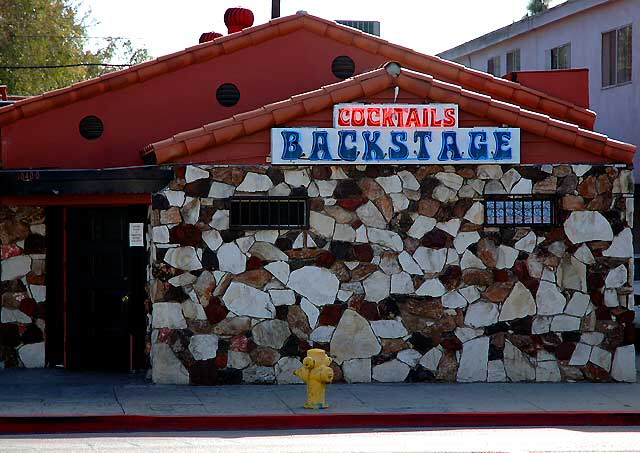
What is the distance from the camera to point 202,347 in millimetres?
15969

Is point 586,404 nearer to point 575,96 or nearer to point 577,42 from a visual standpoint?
point 575,96

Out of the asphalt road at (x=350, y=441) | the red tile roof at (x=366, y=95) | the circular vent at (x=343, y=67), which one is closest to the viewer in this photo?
the asphalt road at (x=350, y=441)

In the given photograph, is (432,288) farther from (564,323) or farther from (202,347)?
(202,347)

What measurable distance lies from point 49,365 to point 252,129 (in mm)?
4764

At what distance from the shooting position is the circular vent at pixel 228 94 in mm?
18688

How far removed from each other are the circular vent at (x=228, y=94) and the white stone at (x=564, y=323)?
6.03 meters

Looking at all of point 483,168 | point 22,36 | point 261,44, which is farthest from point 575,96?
point 22,36

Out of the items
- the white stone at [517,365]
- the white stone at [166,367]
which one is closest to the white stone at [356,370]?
the white stone at [517,365]

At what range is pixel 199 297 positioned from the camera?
16.0m

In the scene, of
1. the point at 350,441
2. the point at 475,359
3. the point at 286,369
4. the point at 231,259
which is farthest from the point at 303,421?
the point at 475,359

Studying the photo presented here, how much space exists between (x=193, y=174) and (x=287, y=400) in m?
3.30

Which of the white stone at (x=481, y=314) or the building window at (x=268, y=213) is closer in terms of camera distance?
the building window at (x=268, y=213)

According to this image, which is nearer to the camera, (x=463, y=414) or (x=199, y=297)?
(x=463, y=414)

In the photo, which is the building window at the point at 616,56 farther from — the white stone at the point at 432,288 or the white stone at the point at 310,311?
the white stone at the point at 310,311
